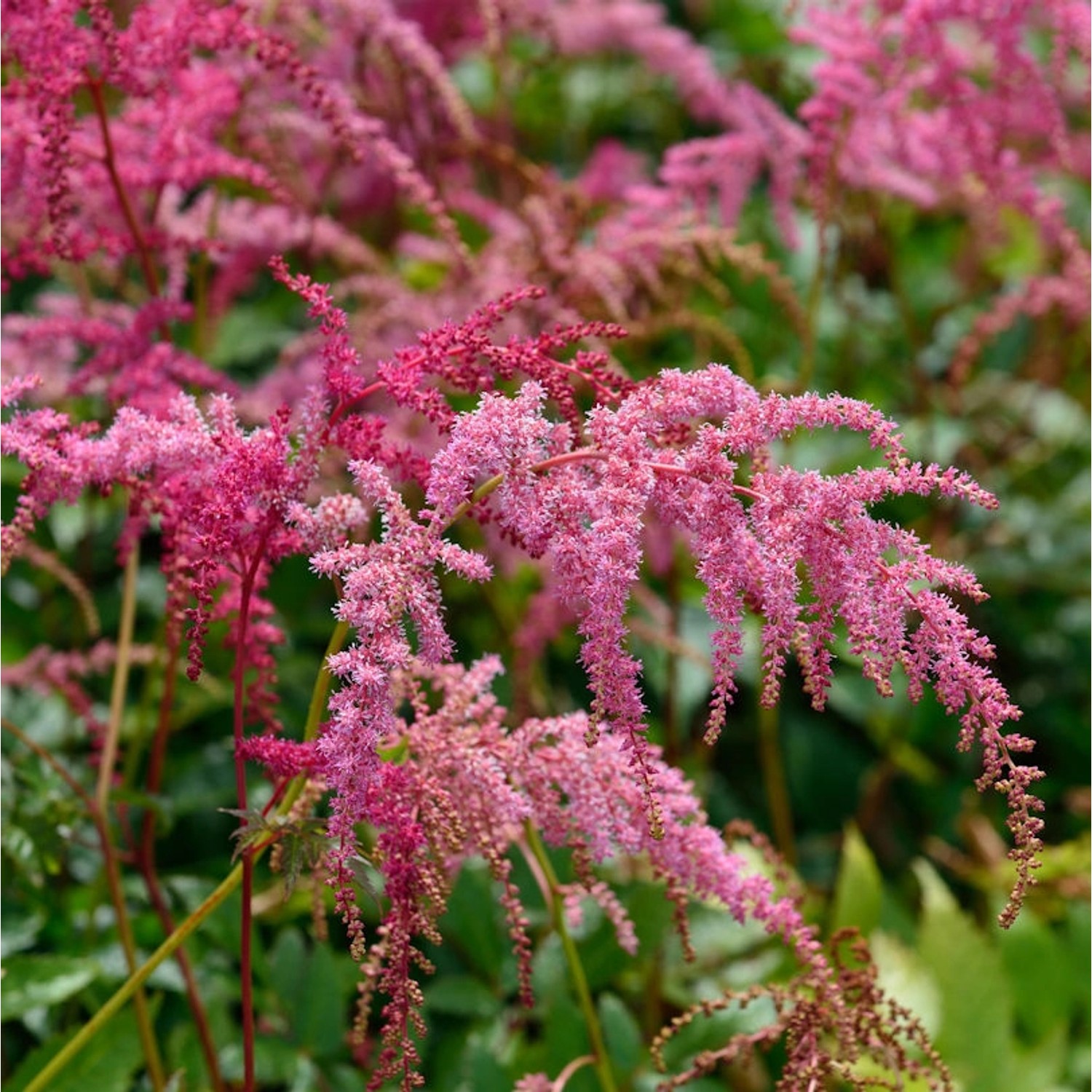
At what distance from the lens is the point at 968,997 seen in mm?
1868

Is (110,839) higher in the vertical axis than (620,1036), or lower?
higher

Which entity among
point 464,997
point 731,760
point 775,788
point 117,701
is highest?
point 731,760

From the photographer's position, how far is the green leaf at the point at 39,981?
1.49 meters

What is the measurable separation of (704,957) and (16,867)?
0.88m

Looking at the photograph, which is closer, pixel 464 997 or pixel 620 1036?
pixel 620 1036

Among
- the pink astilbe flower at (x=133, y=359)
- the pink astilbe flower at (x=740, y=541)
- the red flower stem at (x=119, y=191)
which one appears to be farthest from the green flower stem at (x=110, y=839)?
the pink astilbe flower at (x=740, y=541)

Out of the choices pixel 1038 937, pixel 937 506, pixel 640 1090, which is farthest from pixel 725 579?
pixel 937 506

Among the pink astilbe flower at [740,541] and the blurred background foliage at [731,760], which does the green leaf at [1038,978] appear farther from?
the pink astilbe flower at [740,541]

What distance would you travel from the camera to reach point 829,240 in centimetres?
288

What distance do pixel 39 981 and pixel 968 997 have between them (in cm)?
107

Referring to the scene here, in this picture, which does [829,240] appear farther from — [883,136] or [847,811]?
[847,811]

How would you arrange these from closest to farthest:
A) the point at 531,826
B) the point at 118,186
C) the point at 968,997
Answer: the point at 531,826 → the point at 118,186 → the point at 968,997

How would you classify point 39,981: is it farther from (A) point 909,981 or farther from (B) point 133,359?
(A) point 909,981

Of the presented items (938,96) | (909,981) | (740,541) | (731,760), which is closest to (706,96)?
→ (938,96)
